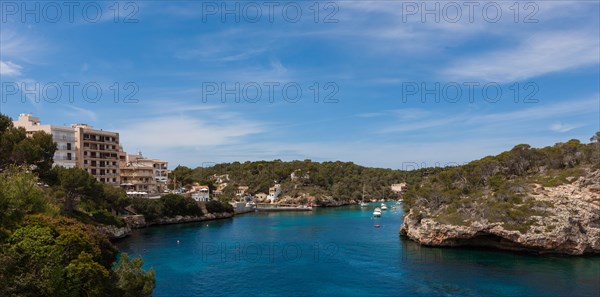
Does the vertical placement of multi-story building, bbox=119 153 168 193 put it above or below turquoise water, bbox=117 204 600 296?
above

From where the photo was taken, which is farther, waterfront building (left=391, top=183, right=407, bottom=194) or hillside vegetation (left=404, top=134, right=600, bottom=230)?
waterfront building (left=391, top=183, right=407, bottom=194)

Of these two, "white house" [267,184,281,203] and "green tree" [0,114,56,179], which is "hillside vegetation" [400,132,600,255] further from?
"white house" [267,184,281,203]

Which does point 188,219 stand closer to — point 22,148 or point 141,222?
point 141,222

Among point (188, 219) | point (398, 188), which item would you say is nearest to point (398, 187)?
point (398, 188)

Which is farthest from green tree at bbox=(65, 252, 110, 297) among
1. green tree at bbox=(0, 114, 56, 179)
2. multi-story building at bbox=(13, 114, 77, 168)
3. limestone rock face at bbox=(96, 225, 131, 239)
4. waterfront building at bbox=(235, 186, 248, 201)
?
waterfront building at bbox=(235, 186, 248, 201)

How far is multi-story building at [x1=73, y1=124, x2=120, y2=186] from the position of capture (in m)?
74.6

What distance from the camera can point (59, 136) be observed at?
227ft

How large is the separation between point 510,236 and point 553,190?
913cm

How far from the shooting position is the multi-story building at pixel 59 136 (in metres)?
67.4

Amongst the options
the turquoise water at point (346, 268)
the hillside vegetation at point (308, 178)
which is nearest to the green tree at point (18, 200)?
the turquoise water at point (346, 268)

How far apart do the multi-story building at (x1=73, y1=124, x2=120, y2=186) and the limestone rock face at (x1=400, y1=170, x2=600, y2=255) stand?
61.9 metres

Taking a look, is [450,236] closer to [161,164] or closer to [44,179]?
[44,179]

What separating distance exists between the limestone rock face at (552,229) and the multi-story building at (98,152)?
61935 mm

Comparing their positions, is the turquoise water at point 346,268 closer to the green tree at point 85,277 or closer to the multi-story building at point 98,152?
the green tree at point 85,277
